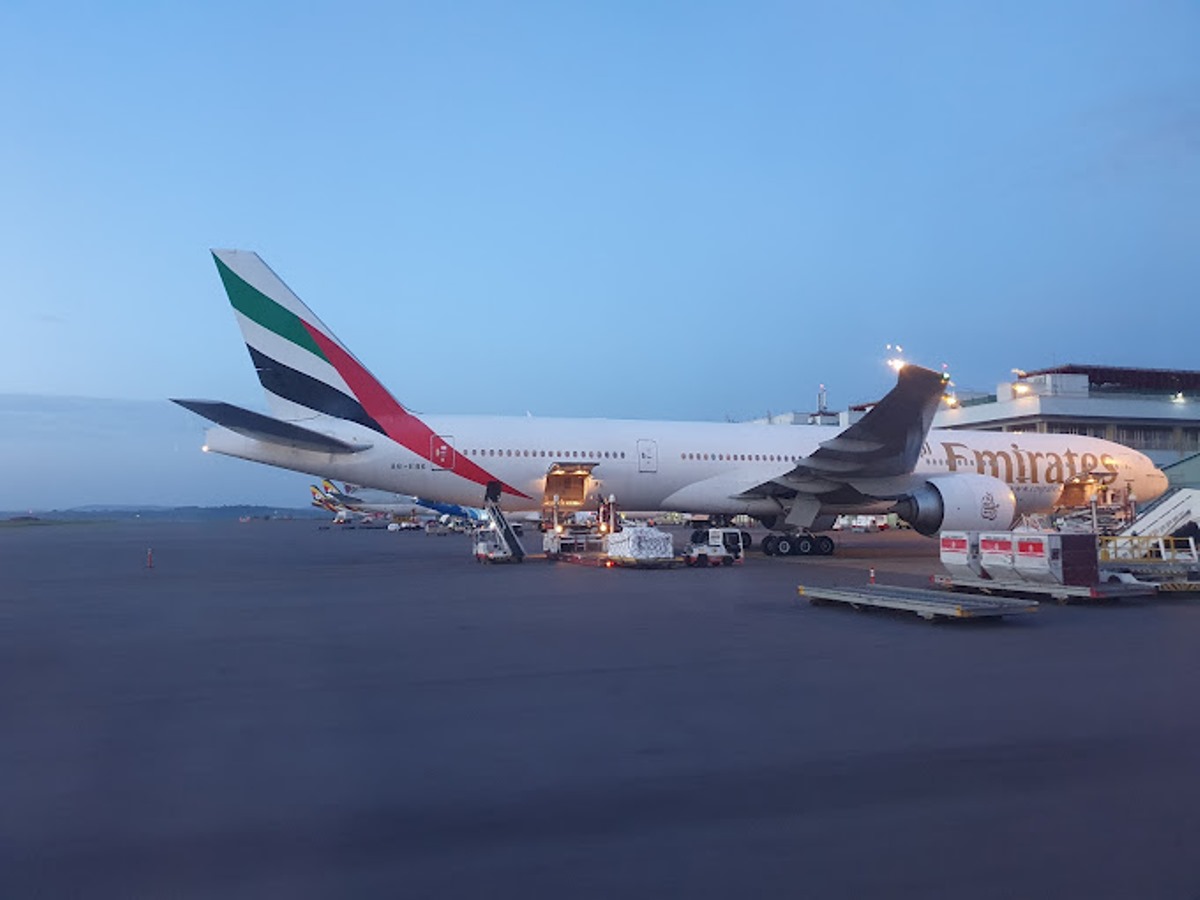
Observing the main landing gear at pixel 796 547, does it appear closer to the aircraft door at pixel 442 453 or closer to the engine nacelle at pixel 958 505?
the engine nacelle at pixel 958 505

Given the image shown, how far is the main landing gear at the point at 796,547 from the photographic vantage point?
2355 cm

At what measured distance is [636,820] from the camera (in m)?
4.14

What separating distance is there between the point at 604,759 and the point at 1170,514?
17.6m

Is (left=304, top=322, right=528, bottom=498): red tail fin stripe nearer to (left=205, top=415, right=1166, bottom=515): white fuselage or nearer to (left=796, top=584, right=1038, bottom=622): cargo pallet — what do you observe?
(left=205, top=415, right=1166, bottom=515): white fuselage

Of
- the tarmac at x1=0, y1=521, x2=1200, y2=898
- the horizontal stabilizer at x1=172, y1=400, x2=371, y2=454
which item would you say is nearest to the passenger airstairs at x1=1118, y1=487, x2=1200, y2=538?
the tarmac at x1=0, y1=521, x2=1200, y2=898

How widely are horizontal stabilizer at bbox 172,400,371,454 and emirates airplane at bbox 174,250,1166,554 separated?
36mm

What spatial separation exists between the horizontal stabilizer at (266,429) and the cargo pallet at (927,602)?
38.3 ft

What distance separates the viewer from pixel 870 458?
21125 millimetres

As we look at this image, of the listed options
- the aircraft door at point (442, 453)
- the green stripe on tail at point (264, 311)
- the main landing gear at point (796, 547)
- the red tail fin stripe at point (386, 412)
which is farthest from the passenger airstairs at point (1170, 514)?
the green stripe on tail at point (264, 311)

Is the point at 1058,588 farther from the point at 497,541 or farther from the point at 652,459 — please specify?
the point at 497,541

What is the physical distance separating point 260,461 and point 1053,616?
634 inches

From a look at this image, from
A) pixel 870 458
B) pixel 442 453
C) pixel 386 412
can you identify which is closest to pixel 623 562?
pixel 442 453

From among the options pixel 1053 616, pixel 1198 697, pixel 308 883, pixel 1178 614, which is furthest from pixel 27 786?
pixel 1178 614

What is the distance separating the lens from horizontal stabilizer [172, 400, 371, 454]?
17641 millimetres
